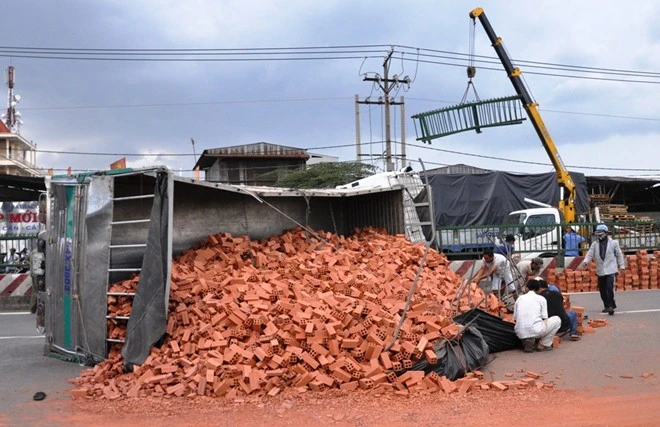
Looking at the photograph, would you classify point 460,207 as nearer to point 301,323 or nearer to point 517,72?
point 517,72

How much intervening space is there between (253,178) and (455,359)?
36.0 m

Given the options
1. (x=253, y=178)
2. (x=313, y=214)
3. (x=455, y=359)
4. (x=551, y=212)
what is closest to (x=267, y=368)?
(x=455, y=359)

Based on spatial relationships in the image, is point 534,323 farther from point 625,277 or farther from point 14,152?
point 14,152

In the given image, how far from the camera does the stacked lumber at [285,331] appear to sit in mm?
6297

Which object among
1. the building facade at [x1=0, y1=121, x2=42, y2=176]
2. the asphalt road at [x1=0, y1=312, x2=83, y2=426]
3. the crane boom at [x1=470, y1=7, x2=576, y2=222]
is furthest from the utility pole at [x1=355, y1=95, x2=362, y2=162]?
the building facade at [x1=0, y1=121, x2=42, y2=176]

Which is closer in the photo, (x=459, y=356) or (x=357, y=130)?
(x=459, y=356)

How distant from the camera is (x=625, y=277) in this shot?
15.2 m

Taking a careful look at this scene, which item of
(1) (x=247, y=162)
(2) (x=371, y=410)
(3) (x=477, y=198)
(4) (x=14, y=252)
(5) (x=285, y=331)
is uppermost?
(1) (x=247, y=162)

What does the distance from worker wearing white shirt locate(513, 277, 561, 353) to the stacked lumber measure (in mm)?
724

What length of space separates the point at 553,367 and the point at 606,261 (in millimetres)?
4331

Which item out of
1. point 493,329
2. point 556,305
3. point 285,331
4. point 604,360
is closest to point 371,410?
point 285,331

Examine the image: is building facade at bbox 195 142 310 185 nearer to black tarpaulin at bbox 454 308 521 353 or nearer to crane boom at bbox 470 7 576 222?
crane boom at bbox 470 7 576 222

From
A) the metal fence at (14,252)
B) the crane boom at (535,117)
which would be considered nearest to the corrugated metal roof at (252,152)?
the crane boom at (535,117)

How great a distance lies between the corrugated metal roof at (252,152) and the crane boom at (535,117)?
23.1 meters
